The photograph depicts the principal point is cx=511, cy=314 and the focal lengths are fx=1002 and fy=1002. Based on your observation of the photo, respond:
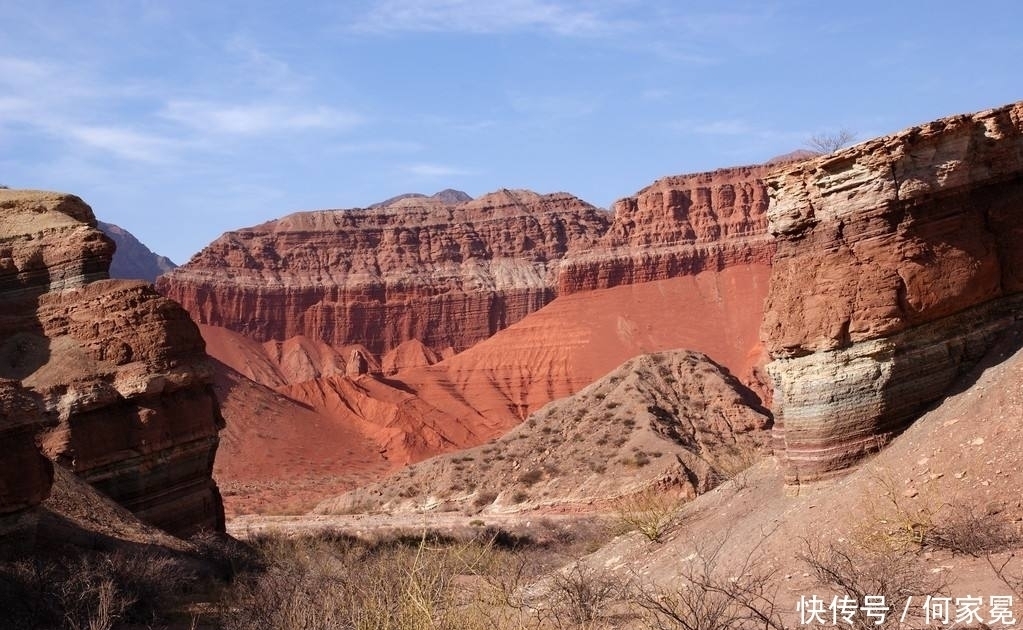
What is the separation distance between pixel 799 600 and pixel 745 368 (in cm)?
6204

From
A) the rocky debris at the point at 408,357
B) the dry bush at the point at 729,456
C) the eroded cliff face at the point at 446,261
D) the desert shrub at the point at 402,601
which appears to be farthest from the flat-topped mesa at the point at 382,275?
the desert shrub at the point at 402,601

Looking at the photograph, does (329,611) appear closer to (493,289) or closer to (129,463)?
(129,463)

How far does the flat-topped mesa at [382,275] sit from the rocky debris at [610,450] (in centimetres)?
5583

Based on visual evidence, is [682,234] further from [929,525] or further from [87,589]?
[929,525]

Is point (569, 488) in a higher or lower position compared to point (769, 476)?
lower

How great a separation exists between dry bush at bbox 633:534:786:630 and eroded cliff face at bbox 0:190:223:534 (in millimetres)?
14273

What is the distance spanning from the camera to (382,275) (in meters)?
108

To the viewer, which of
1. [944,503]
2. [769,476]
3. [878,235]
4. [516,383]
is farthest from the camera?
[516,383]

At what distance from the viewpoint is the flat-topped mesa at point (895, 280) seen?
13.4 m

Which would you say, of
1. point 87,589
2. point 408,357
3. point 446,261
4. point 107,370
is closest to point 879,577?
point 87,589

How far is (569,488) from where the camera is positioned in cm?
3559

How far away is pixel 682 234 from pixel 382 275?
1380 inches

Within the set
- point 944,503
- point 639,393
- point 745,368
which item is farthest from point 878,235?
point 745,368

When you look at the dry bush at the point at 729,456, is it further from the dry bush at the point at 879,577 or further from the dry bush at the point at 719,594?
the dry bush at the point at 879,577
